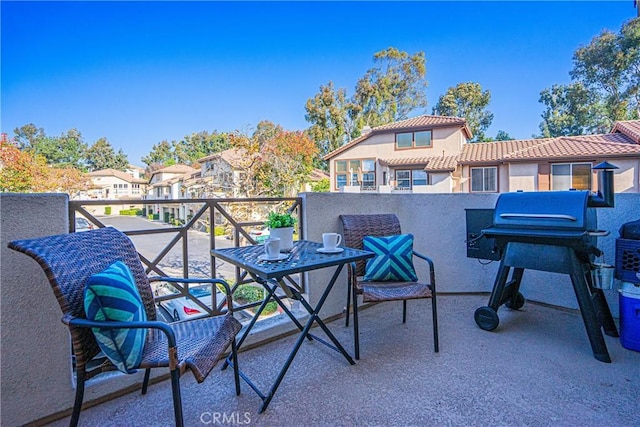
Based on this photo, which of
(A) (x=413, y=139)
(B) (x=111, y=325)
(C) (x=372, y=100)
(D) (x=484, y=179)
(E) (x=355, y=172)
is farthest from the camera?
(C) (x=372, y=100)

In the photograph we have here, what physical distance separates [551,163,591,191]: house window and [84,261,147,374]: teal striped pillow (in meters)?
14.1

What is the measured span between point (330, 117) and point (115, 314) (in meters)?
22.6

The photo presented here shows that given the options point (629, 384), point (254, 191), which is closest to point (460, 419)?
point (629, 384)

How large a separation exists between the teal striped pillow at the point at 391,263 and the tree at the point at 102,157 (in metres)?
42.9

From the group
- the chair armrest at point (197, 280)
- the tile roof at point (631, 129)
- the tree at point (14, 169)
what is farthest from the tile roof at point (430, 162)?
the tree at point (14, 169)

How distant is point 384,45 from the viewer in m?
21.7

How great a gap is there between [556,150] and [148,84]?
24.7 m

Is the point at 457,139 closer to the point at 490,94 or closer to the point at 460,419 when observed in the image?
the point at 490,94

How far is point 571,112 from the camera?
22.2m

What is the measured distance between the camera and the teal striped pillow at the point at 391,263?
262cm

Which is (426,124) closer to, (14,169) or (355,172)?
(355,172)

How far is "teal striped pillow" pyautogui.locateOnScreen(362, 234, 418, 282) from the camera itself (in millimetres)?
2623

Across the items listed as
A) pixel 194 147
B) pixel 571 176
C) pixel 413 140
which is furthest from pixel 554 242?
pixel 194 147

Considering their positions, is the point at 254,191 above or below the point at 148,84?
below
